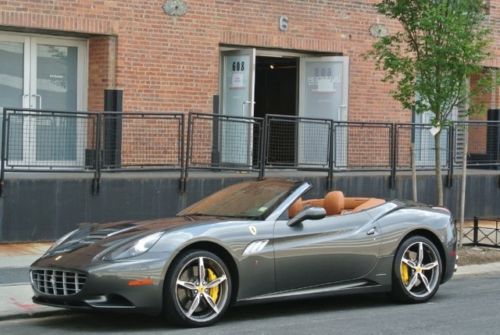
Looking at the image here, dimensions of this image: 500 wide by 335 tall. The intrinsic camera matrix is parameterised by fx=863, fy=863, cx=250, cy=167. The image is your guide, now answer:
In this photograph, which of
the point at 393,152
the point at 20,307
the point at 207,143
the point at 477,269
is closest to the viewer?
the point at 20,307

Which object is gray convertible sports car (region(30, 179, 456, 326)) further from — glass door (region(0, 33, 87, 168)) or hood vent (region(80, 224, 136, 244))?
glass door (region(0, 33, 87, 168))

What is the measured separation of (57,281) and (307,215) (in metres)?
2.34

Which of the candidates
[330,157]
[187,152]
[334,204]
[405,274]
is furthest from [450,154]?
[334,204]

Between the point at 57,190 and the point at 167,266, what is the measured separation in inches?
217

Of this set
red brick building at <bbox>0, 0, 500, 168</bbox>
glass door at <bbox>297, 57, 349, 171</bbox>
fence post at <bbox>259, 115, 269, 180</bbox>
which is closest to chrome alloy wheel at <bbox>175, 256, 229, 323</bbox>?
red brick building at <bbox>0, 0, 500, 168</bbox>

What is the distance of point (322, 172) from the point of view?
15484 millimetres

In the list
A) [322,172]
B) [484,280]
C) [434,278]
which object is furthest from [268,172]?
[434,278]

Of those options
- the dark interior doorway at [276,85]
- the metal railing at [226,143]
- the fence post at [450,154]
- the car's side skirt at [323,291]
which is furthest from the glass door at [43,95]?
the fence post at [450,154]

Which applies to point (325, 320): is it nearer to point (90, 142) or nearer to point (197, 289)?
point (197, 289)

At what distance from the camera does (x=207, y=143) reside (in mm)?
14539

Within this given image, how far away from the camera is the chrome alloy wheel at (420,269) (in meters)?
8.77

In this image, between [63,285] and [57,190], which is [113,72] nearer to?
[57,190]

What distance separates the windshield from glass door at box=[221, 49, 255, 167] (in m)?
5.66

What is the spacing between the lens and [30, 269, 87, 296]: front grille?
24.0ft
